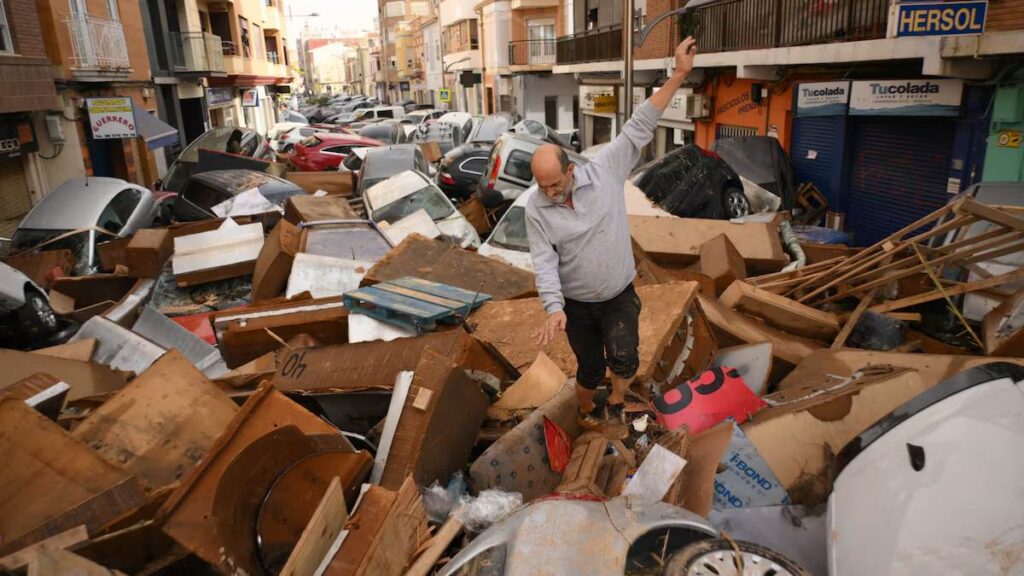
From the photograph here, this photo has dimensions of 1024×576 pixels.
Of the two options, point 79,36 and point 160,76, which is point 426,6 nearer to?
point 160,76

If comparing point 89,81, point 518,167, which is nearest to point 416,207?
point 518,167

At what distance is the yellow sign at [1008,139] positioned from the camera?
25.5 ft

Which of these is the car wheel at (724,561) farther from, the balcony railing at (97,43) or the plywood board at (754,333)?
the balcony railing at (97,43)

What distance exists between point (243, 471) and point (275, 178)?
32.7 ft

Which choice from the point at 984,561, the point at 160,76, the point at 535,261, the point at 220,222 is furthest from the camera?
the point at 160,76

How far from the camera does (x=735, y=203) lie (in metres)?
9.45

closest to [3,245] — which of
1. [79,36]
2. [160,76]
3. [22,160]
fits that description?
[22,160]

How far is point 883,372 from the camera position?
148 inches

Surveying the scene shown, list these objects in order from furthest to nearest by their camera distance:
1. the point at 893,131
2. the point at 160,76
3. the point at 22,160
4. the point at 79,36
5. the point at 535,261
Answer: the point at 160,76
the point at 79,36
the point at 22,160
the point at 893,131
the point at 535,261

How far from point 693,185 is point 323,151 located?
12.5 metres

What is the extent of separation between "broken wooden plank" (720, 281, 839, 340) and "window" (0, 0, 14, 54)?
554 inches

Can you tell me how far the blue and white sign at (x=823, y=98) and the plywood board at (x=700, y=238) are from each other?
17.1 feet

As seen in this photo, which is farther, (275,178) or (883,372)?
(275,178)

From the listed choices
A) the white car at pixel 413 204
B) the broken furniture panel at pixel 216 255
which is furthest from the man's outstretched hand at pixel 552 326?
the white car at pixel 413 204
